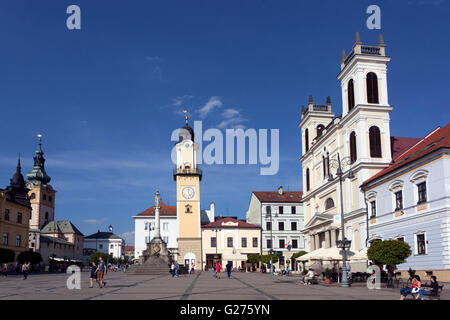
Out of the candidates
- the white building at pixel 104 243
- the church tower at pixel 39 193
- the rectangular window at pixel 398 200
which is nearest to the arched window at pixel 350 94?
the rectangular window at pixel 398 200

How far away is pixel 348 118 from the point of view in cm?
4488

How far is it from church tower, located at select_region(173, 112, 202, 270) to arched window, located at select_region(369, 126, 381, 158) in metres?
37.9

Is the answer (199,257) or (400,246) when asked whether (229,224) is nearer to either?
(199,257)

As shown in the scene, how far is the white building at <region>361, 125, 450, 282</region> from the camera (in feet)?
95.5

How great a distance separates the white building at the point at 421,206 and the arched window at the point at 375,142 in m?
4.07

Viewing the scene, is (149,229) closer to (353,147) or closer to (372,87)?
(353,147)

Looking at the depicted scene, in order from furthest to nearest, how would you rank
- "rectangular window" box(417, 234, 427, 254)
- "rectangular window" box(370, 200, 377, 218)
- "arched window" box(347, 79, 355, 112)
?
"arched window" box(347, 79, 355, 112), "rectangular window" box(370, 200, 377, 218), "rectangular window" box(417, 234, 427, 254)

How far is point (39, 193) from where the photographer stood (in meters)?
107

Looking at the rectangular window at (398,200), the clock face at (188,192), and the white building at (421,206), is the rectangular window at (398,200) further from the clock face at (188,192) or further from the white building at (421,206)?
the clock face at (188,192)

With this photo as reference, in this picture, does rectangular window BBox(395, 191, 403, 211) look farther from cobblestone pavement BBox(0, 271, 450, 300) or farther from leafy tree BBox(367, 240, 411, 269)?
cobblestone pavement BBox(0, 271, 450, 300)

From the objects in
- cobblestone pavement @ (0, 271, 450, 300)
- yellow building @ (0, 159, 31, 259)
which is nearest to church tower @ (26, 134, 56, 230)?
yellow building @ (0, 159, 31, 259)

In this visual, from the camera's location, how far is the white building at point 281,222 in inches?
3019
